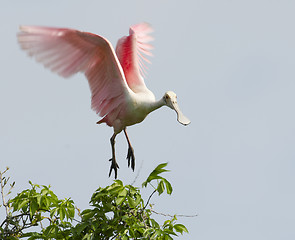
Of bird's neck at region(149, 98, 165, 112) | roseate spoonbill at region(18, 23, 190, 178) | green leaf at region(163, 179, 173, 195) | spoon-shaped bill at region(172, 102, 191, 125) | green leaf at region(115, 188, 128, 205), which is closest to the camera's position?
green leaf at region(115, 188, 128, 205)

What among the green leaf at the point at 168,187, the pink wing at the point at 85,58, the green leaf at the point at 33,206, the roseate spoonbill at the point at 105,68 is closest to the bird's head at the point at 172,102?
the roseate spoonbill at the point at 105,68

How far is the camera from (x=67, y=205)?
6.02 metres

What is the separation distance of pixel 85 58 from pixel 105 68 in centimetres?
31

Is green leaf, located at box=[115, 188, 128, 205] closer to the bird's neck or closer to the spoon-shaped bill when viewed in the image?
the spoon-shaped bill

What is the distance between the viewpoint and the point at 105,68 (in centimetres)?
855

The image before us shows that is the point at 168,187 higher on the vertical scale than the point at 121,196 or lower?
higher

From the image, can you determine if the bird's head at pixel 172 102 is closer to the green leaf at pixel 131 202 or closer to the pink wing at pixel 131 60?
the pink wing at pixel 131 60

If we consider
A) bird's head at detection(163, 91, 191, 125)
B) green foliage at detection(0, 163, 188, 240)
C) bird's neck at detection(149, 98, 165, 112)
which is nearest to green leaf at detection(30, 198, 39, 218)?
green foliage at detection(0, 163, 188, 240)

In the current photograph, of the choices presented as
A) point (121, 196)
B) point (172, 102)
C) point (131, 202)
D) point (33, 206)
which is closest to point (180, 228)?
point (131, 202)

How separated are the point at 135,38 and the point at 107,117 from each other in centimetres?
123

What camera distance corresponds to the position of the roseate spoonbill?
7949mm

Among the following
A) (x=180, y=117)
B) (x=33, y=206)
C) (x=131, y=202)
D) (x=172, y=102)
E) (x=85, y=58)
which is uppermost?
(x=85, y=58)

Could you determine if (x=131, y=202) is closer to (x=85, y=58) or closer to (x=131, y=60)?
(x=85, y=58)

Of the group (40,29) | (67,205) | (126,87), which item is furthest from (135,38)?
(67,205)
